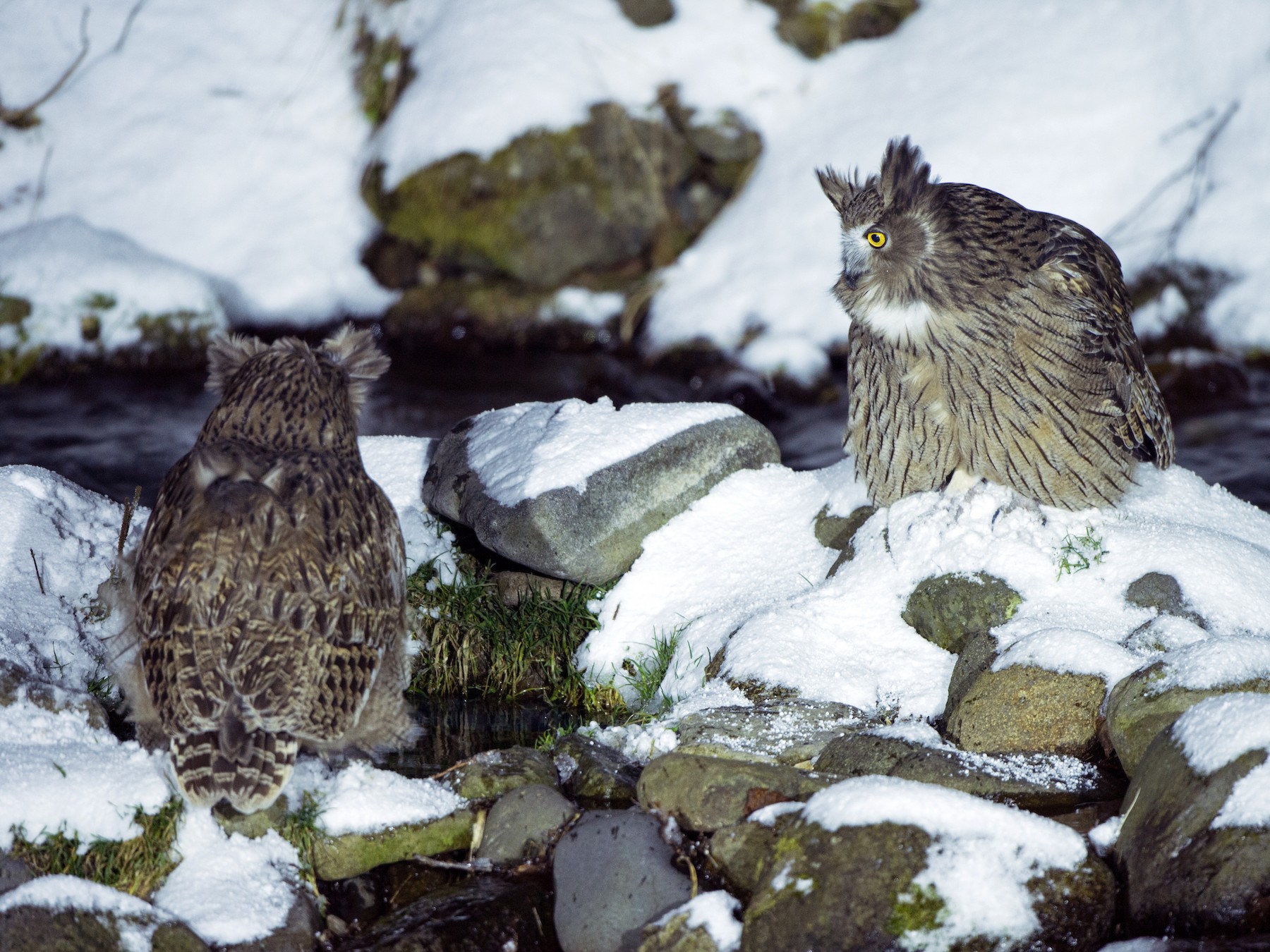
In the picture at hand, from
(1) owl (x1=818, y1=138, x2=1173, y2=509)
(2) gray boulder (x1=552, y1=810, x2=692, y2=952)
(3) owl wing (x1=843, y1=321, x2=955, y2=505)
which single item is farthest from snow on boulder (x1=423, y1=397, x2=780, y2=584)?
(2) gray boulder (x1=552, y1=810, x2=692, y2=952)

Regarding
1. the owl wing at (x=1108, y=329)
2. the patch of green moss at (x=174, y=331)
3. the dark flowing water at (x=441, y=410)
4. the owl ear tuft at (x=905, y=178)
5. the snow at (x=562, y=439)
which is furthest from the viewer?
the patch of green moss at (x=174, y=331)

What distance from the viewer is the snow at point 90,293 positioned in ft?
36.1

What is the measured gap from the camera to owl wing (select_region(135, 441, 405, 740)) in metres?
3.84

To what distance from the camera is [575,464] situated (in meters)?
6.14

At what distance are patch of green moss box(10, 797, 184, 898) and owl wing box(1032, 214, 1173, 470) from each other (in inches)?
155

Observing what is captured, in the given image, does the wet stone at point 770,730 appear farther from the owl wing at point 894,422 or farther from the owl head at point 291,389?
the owl head at point 291,389

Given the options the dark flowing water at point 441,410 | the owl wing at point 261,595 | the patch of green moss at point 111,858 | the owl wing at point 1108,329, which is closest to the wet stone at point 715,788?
the owl wing at point 261,595

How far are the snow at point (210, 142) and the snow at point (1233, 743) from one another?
9.36 m

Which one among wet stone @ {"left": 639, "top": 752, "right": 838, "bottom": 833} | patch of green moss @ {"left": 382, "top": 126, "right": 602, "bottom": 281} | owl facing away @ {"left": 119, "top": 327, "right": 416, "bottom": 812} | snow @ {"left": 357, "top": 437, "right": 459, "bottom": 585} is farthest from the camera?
patch of green moss @ {"left": 382, "top": 126, "right": 602, "bottom": 281}

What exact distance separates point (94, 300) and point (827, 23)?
24.6 ft

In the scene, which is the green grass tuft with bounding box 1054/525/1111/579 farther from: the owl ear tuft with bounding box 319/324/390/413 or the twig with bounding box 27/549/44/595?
the twig with bounding box 27/549/44/595

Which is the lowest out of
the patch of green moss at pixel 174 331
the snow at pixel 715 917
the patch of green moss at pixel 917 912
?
the patch of green moss at pixel 174 331

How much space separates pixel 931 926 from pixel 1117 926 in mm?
550

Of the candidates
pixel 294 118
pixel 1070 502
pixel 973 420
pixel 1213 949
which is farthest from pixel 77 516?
pixel 294 118
